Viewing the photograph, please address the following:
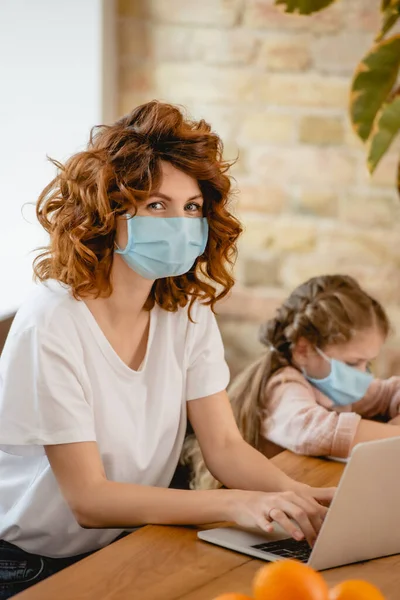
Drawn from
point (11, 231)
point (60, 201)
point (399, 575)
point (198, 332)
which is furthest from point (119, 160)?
point (11, 231)

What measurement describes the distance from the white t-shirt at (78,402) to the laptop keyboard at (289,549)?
353 millimetres

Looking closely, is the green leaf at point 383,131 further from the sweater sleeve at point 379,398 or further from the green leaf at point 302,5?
the sweater sleeve at point 379,398

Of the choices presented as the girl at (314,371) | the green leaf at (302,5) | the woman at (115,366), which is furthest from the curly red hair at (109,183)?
the girl at (314,371)

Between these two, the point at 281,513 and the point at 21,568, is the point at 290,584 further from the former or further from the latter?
the point at 21,568

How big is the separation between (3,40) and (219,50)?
72 centimetres

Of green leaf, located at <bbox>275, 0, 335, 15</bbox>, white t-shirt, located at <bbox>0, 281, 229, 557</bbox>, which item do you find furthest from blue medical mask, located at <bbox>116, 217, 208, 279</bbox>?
green leaf, located at <bbox>275, 0, 335, 15</bbox>

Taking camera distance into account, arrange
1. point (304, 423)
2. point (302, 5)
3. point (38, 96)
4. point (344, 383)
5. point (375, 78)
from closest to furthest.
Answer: point (375, 78)
point (302, 5)
point (304, 423)
point (344, 383)
point (38, 96)

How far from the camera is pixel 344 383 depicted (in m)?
2.21

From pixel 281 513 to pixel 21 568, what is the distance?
1.75 ft

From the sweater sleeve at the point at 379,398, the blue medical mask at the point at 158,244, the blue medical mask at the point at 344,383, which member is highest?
the blue medical mask at the point at 158,244

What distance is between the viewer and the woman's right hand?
1399 millimetres

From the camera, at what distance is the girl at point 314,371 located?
213 centimetres

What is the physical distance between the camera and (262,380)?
2193 mm

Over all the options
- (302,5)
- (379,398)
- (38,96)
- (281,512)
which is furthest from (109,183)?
(38,96)
